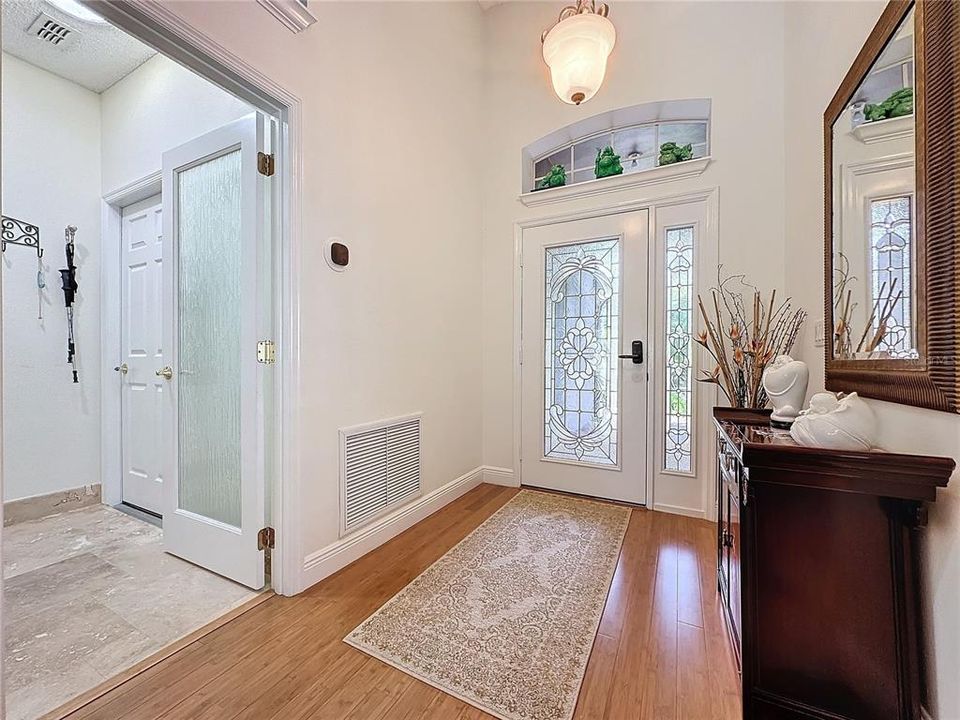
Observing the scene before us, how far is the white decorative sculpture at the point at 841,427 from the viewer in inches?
43.7

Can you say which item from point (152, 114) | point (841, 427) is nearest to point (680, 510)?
point (841, 427)

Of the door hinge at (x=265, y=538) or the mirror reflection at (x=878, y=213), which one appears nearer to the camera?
the mirror reflection at (x=878, y=213)

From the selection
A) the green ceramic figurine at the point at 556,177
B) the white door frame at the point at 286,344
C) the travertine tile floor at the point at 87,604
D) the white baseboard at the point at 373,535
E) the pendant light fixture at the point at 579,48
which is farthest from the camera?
the green ceramic figurine at the point at 556,177

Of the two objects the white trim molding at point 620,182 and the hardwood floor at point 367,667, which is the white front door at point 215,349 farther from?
the white trim molding at point 620,182

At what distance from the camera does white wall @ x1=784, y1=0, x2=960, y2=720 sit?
949 millimetres

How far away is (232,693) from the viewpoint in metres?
1.28

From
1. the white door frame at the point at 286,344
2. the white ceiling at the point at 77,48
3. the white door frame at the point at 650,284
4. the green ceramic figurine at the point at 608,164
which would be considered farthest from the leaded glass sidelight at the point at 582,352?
the white ceiling at the point at 77,48

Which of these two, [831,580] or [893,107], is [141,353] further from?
[893,107]

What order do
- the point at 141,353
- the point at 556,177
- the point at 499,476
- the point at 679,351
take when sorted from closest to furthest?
the point at 679,351, the point at 141,353, the point at 556,177, the point at 499,476

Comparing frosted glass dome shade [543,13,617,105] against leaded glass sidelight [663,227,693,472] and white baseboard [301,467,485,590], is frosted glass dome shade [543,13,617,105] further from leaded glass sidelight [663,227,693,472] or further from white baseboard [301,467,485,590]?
white baseboard [301,467,485,590]

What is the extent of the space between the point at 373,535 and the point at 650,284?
2.37 m

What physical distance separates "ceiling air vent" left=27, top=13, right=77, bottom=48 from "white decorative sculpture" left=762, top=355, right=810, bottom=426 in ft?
13.9

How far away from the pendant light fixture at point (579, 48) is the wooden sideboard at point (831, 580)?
2222mm

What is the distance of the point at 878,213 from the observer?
129cm
